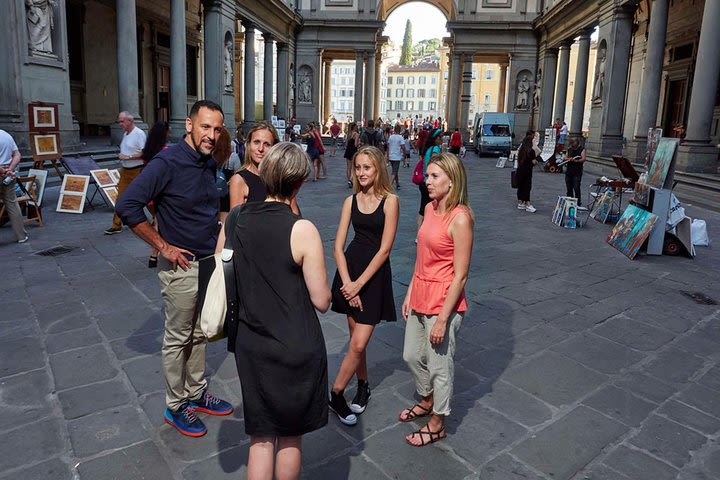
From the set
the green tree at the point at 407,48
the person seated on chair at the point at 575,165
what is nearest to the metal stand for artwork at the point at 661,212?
the person seated on chair at the point at 575,165

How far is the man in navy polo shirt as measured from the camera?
2842mm

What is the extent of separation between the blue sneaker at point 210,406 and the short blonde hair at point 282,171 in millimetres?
1758

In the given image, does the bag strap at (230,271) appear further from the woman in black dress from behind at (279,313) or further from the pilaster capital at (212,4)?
the pilaster capital at (212,4)

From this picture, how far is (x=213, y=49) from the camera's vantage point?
2086 centimetres

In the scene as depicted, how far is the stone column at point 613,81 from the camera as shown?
1986cm

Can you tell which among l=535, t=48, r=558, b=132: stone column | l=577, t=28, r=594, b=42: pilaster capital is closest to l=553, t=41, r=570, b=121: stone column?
l=535, t=48, r=558, b=132: stone column

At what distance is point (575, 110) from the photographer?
2512 cm

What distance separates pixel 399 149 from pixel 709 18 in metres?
8.24

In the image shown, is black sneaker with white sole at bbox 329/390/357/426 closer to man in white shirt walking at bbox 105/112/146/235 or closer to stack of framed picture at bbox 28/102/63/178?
man in white shirt walking at bbox 105/112/146/235

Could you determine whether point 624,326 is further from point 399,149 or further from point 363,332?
point 399,149

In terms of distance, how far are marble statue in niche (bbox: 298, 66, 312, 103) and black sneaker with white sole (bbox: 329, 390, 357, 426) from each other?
110 ft

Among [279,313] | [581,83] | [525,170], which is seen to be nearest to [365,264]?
[279,313]

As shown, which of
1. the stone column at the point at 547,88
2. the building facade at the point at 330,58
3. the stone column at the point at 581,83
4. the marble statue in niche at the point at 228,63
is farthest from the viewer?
the stone column at the point at 547,88

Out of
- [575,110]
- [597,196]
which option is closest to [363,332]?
[597,196]
